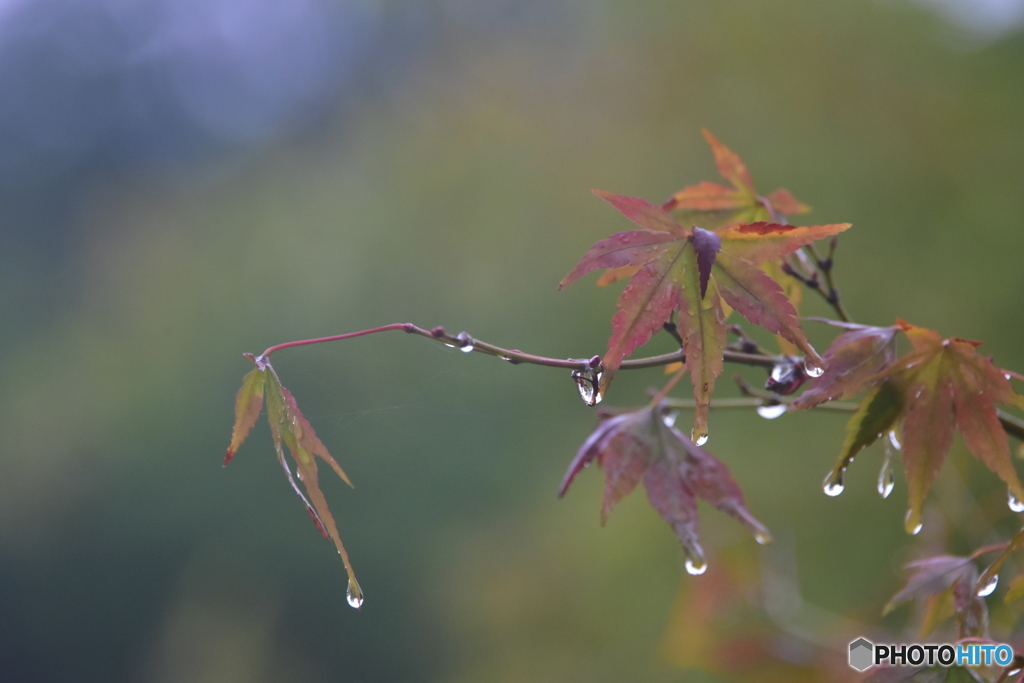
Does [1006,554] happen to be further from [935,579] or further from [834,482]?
[935,579]

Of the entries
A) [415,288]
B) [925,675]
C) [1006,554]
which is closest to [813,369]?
[1006,554]

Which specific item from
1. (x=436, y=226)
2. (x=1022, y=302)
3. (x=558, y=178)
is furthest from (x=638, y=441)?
(x=436, y=226)

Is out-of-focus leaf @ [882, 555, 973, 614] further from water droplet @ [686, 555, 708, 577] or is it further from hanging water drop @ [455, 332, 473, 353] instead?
hanging water drop @ [455, 332, 473, 353]

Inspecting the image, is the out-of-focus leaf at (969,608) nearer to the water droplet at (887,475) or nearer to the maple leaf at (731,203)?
the water droplet at (887,475)

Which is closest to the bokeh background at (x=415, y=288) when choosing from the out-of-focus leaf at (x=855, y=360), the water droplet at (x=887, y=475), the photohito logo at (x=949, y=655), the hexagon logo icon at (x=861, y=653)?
the hexagon logo icon at (x=861, y=653)

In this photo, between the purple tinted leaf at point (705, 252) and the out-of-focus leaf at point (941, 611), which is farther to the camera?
the out-of-focus leaf at point (941, 611)
